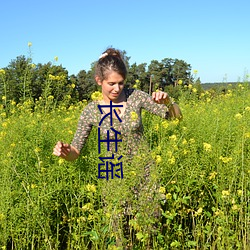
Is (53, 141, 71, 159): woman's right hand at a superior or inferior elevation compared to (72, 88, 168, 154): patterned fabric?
inferior

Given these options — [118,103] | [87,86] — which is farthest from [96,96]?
[87,86]

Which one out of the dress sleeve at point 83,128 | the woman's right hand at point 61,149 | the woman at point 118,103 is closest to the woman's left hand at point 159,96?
the woman at point 118,103

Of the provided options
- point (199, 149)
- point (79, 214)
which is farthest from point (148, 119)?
point (79, 214)

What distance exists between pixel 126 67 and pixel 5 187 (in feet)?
3.36

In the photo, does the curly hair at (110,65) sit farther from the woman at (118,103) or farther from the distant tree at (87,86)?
the distant tree at (87,86)

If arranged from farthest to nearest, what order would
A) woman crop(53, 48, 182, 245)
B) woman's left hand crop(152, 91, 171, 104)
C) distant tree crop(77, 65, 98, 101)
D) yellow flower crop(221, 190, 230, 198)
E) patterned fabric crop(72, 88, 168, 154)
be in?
distant tree crop(77, 65, 98, 101), patterned fabric crop(72, 88, 168, 154), woman's left hand crop(152, 91, 171, 104), yellow flower crop(221, 190, 230, 198), woman crop(53, 48, 182, 245)

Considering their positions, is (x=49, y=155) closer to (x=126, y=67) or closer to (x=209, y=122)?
(x=126, y=67)

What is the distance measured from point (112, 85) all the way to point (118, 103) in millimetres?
162

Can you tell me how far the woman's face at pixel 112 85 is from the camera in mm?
2285

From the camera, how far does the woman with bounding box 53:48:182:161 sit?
7.48 feet

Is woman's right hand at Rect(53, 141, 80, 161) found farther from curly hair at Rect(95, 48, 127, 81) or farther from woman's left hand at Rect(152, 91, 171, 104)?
woman's left hand at Rect(152, 91, 171, 104)

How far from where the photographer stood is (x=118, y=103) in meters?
2.43

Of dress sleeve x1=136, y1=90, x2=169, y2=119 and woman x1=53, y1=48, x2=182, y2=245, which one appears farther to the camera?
dress sleeve x1=136, y1=90, x2=169, y2=119

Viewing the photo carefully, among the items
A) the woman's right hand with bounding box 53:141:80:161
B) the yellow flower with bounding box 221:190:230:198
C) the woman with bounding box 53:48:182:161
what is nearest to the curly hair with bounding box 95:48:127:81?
the woman with bounding box 53:48:182:161
